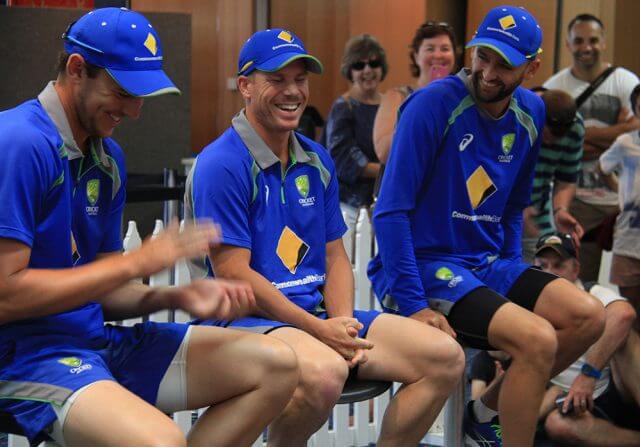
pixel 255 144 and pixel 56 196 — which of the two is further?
pixel 255 144

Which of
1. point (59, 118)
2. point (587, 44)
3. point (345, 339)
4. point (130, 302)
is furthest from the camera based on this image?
point (587, 44)

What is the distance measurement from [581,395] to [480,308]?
1114 millimetres

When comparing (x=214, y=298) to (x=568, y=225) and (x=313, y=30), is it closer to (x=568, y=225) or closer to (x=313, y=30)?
(x=568, y=225)

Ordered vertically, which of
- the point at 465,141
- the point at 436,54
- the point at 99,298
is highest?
the point at 436,54

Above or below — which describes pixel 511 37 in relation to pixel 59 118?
above

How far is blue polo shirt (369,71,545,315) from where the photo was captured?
300cm

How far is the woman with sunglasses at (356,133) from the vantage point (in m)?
5.07

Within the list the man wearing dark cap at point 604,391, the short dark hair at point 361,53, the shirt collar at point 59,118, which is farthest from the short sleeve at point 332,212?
the short dark hair at point 361,53

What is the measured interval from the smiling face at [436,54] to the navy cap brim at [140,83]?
8.15 ft

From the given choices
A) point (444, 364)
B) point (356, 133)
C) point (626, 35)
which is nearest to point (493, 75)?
point (444, 364)

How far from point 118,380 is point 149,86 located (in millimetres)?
684

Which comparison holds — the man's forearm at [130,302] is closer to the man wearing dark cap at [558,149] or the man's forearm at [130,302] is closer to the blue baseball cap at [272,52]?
the blue baseball cap at [272,52]

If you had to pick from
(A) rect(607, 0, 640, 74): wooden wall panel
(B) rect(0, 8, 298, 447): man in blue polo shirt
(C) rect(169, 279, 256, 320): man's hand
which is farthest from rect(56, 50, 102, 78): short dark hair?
(A) rect(607, 0, 640, 74): wooden wall panel

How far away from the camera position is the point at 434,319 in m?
2.95
